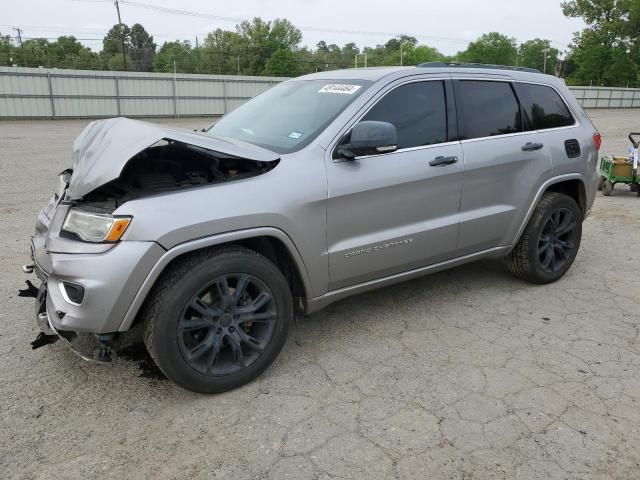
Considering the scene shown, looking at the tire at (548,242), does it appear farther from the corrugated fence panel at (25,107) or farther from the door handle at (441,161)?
the corrugated fence panel at (25,107)

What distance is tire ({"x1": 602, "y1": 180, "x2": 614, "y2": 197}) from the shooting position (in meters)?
8.85

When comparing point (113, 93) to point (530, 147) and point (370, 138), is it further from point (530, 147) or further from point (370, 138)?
point (370, 138)

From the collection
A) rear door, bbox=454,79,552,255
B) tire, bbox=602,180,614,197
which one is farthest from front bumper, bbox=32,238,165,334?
tire, bbox=602,180,614,197

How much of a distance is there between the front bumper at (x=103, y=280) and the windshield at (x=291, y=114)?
1.11 m

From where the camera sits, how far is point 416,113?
12.3 ft

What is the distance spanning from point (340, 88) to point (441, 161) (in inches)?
34.0

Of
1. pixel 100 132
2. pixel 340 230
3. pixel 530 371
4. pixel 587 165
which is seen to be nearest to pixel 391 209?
pixel 340 230

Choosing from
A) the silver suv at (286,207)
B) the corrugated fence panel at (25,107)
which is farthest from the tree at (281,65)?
the silver suv at (286,207)

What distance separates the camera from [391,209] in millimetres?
3496

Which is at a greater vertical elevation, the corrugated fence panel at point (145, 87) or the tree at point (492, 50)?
the tree at point (492, 50)

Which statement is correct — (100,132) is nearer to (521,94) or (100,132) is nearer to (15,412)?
(15,412)

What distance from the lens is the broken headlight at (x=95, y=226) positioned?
2623mm

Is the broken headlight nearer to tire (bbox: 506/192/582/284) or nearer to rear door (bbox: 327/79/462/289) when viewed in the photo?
rear door (bbox: 327/79/462/289)

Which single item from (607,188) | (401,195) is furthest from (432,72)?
(607,188)
